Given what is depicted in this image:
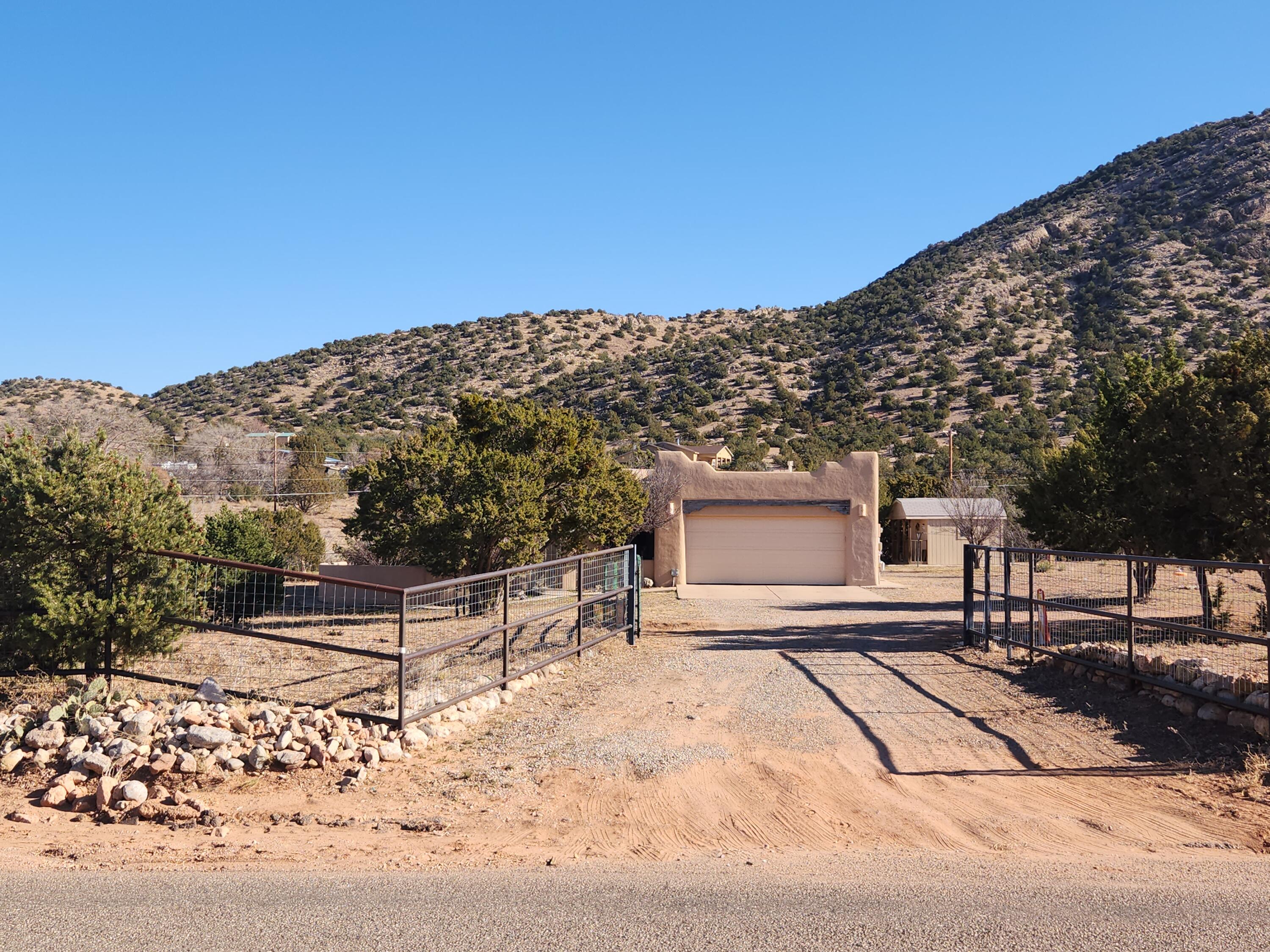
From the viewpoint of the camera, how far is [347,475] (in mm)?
18984

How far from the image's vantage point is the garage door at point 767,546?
2670 centimetres

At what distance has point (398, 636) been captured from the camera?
39.7 feet

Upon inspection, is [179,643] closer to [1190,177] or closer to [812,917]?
[812,917]

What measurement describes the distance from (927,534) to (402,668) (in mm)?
A: 32423

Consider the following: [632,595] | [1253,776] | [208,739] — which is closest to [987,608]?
[632,595]

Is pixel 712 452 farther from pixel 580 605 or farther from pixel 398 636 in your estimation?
pixel 398 636

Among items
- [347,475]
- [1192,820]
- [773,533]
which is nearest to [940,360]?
[773,533]

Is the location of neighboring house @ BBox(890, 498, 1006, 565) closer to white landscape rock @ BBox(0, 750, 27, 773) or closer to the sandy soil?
the sandy soil

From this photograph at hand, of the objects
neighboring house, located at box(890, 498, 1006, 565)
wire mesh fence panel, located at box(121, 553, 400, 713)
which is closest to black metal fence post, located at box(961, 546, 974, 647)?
wire mesh fence panel, located at box(121, 553, 400, 713)

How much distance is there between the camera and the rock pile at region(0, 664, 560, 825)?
736cm

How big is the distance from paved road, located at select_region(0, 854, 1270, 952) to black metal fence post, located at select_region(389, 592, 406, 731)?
8.95 feet

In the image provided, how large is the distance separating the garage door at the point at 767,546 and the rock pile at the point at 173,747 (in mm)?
17979

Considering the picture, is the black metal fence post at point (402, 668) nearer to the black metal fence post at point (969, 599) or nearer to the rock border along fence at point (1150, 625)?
the rock border along fence at point (1150, 625)

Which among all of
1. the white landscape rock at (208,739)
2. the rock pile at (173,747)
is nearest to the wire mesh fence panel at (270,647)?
the rock pile at (173,747)
